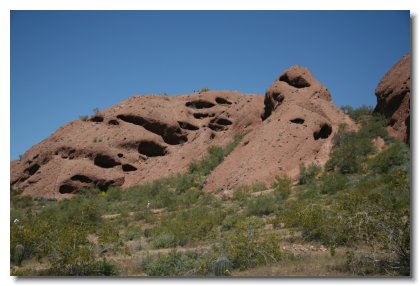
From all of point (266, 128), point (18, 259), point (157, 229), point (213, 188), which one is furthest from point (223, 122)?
point (18, 259)

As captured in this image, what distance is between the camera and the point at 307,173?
20109 mm

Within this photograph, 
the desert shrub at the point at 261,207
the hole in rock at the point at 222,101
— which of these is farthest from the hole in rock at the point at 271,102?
the desert shrub at the point at 261,207

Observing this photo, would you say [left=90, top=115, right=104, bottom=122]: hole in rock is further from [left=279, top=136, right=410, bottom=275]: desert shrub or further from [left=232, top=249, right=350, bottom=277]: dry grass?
[left=232, top=249, right=350, bottom=277]: dry grass

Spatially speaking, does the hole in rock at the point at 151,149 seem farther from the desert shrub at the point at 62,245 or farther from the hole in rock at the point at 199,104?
the desert shrub at the point at 62,245

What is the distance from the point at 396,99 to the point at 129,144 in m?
16.1

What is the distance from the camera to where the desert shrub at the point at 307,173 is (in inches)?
783

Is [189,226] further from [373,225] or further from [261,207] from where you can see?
[373,225]

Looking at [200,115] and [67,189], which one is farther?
[200,115]

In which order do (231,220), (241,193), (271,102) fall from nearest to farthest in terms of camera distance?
(231,220) < (241,193) < (271,102)

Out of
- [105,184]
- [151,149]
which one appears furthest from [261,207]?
[151,149]

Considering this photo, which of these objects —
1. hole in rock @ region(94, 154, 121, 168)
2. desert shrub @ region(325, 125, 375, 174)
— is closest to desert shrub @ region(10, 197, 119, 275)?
desert shrub @ region(325, 125, 375, 174)

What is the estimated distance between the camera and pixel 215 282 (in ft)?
27.3

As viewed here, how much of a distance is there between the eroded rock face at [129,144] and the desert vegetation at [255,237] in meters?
9.70
